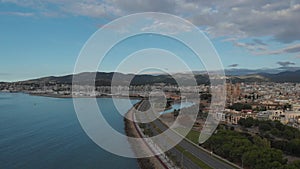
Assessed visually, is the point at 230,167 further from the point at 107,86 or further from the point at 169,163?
the point at 107,86

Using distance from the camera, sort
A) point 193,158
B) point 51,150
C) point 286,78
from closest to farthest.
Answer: point 193,158 < point 51,150 < point 286,78

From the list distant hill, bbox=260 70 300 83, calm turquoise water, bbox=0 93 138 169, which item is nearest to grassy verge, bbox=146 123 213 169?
calm turquoise water, bbox=0 93 138 169

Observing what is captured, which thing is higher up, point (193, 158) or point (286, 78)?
point (286, 78)

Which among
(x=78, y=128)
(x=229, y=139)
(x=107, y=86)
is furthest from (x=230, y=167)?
(x=107, y=86)

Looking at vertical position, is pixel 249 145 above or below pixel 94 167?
above

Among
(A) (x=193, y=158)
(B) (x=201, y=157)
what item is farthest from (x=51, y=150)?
(B) (x=201, y=157)

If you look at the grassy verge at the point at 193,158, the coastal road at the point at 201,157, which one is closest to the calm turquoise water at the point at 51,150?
the grassy verge at the point at 193,158

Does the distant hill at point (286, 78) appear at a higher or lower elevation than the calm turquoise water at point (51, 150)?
higher

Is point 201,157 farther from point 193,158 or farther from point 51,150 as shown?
point 51,150

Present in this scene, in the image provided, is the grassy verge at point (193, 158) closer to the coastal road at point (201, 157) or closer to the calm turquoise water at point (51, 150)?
the coastal road at point (201, 157)

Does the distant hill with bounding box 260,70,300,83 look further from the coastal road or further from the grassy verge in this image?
the grassy verge

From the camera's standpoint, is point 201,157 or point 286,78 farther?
point 286,78
